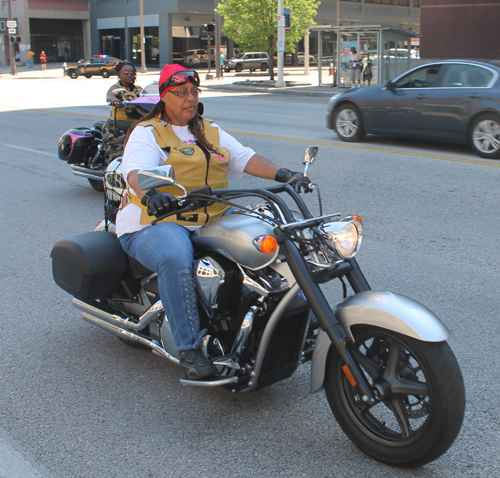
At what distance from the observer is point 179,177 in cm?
353

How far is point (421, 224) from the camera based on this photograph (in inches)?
265

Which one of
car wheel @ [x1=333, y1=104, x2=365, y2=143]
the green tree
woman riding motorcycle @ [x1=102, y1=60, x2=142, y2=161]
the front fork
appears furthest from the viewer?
the green tree

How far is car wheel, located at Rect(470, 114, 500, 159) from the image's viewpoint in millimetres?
10328

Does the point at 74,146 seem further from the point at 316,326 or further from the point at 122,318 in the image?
the point at 316,326

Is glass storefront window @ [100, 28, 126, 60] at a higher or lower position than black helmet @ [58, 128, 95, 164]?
higher

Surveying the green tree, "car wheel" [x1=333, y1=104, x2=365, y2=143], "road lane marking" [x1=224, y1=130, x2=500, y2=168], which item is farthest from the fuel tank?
the green tree

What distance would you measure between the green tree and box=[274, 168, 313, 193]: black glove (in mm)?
30695

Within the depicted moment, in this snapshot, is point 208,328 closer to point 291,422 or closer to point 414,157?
point 291,422

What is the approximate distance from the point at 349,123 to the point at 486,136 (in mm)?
2849

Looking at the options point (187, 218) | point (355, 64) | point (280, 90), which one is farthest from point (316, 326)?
point (280, 90)

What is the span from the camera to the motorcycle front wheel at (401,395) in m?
2.59

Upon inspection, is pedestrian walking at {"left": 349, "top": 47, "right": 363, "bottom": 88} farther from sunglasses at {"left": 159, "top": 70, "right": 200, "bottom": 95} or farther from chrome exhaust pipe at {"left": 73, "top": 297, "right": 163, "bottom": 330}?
chrome exhaust pipe at {"left": 73, "top": 297, "right": 163, "bottom": 330}

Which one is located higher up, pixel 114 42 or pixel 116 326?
pixel 114 42

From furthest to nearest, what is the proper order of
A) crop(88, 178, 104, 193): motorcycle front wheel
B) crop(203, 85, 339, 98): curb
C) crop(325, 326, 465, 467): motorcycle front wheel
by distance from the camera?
crop(203, 85, 339, 98): curb → crop(88, 178, 104, 193): motorcycle front wheel → crop(325, 326, 465, 467): motorcycle front wheel
